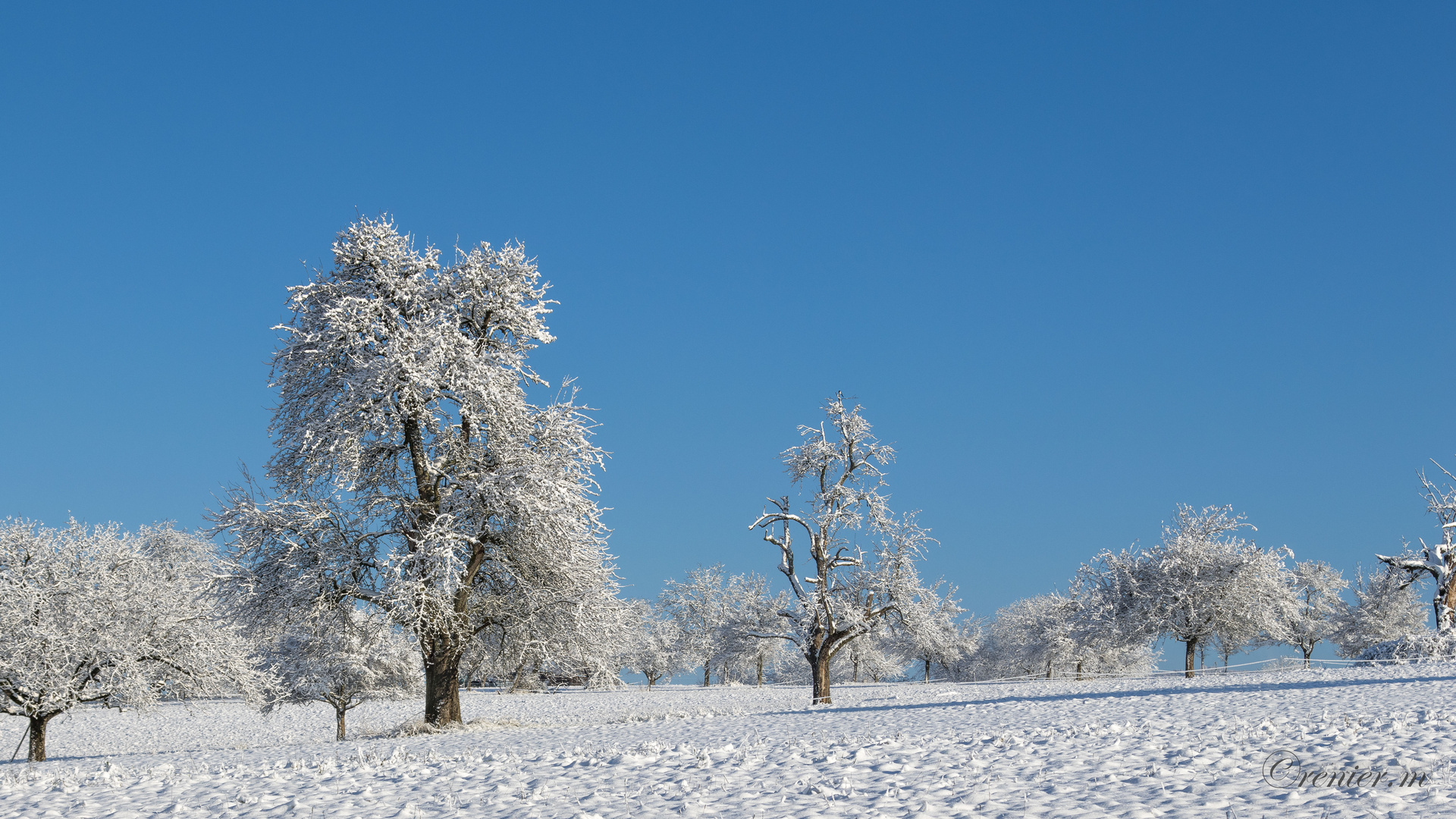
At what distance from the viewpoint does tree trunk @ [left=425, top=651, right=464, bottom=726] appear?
20750 mm

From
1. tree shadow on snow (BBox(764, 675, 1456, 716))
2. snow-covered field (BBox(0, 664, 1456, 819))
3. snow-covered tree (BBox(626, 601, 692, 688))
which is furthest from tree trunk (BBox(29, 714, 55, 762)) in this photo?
snow-covered tree (BBox(626, 601, 692, 688))

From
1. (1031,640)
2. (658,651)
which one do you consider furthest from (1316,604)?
(658,651)

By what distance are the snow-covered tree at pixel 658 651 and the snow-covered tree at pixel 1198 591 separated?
51095 mm

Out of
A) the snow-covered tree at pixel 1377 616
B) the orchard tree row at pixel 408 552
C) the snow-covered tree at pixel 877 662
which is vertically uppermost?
the orchard tree row at pixel 408 552

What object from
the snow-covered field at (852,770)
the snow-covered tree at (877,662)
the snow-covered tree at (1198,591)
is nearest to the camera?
the snow-covered field at (852,770)

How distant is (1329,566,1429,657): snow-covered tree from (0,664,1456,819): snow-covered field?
154ft

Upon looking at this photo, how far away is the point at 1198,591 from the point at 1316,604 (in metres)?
33.8

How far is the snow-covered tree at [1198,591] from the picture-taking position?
141ft

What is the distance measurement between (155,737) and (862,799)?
144 ft

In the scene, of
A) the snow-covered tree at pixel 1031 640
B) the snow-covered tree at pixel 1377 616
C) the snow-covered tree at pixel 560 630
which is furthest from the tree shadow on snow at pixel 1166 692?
the snow-covered tree at pixel 1377 616

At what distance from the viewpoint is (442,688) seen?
68.4 ft

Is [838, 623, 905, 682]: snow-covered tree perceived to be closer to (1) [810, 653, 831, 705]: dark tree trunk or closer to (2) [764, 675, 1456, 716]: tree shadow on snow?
(1) [810, 653, 831, 705]: dark tree trunk

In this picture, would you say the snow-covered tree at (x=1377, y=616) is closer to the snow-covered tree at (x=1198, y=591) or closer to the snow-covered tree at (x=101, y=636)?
the snow-covered tree at (x=1198, y=591)

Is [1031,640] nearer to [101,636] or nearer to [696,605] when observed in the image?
[696,605]
